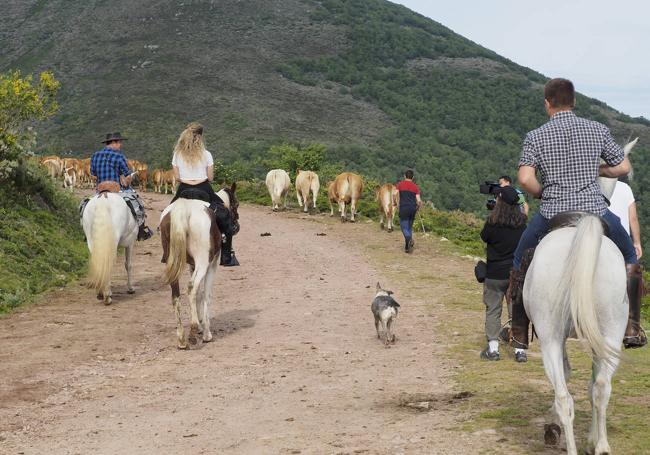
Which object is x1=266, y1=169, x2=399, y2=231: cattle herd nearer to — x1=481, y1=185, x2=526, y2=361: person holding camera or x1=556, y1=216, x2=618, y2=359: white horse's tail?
x1=481, y1=185, x2=526, y2=361: person holding camera

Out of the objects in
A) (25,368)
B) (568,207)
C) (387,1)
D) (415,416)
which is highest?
(387,1)

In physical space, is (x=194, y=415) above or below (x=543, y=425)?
below

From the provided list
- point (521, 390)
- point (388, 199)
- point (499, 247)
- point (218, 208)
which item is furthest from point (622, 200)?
point (388, 199)

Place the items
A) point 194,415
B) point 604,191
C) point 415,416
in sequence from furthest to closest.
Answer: point 194,415, point 415,416, point 604,191

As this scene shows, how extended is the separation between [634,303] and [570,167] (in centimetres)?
106

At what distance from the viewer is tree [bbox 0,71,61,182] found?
1752cm

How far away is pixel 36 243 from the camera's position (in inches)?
615

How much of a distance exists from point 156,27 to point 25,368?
9483 centimetres

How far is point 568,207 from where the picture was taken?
229 inches

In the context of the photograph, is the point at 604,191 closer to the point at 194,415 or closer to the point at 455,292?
the point at 194,415

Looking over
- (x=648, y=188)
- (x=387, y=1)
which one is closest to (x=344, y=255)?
(x=648, y=188)

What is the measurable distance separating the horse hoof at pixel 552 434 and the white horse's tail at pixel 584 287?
2.63 ft

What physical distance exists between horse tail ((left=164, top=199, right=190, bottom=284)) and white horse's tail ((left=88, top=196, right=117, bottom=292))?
8.13 feet

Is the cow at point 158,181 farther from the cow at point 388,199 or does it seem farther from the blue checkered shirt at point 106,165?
the blue checkered shirt at point 106,165
